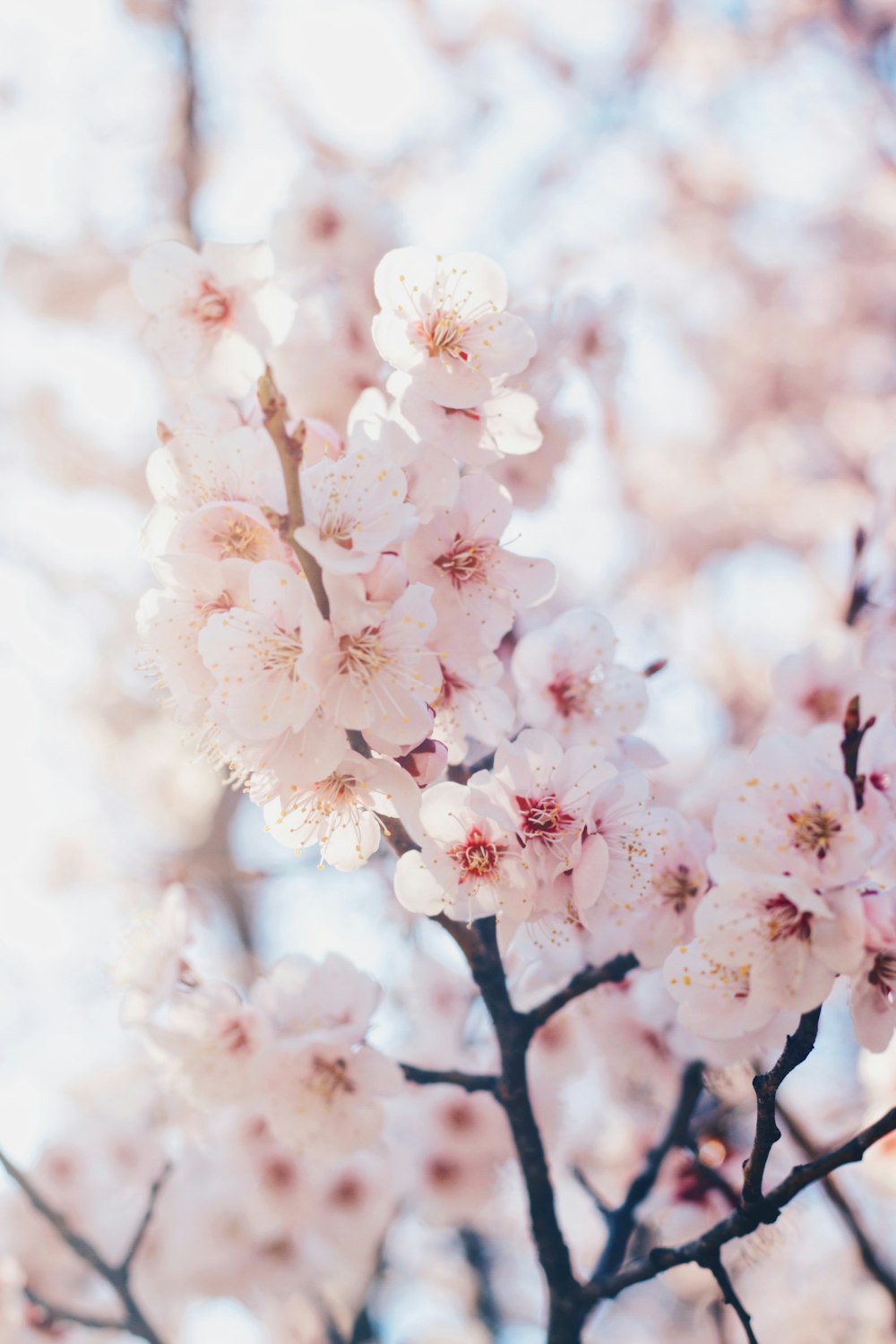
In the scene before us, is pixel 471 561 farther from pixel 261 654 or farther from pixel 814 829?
pixel 814 829

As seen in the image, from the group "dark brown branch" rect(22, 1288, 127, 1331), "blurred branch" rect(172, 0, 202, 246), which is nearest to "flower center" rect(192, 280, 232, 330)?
"dark brown branch" rect(22, 1288, 127, 1331)

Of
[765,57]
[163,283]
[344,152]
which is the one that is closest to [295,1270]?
[163,283]

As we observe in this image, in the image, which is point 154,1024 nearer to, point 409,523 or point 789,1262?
point 409,523

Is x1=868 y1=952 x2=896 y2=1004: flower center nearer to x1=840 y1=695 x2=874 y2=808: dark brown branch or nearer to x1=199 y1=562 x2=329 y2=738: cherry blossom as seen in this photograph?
x1=840 y1=695 x2=874 y2=808: dark brown branch

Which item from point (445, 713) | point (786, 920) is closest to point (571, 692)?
point (445, 713)

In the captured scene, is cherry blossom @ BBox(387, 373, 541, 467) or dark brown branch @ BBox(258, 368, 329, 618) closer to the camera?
dark brown branch @ BBox(258, 368, 329, 618)

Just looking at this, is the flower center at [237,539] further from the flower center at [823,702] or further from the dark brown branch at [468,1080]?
the flower center at [823,702]
